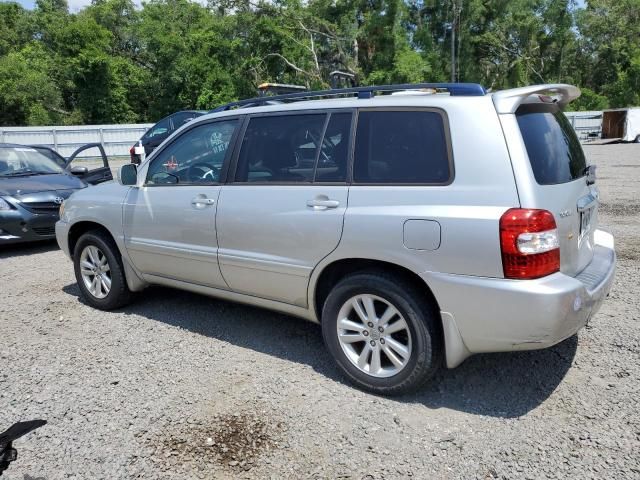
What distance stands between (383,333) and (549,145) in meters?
1.49

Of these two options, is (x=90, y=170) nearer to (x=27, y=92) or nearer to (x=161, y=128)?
(x=161, y=128)

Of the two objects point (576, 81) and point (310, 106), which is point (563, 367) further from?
point (576, 81)

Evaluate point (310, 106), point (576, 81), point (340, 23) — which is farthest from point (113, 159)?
point (576, 81)

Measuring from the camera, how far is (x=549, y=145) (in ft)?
10.3

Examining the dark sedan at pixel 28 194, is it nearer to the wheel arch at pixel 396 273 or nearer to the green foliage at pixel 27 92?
the wheel arch at pixel 396 273

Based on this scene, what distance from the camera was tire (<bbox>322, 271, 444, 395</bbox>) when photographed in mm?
3090

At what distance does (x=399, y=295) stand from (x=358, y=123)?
1.13 meters

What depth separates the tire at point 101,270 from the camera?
4812 mm

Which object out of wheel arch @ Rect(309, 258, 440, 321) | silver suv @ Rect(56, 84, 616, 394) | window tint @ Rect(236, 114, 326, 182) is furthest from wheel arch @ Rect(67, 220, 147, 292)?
wheel arch @ Rect(309, 258, 440, 321)

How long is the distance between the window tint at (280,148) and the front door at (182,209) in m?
0.22

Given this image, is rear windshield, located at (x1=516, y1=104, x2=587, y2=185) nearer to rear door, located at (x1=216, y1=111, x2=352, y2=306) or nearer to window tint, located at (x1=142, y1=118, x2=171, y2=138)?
rear door, located at (x1=216, y1=111, x2=352, y2=306)

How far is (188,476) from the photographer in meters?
2.68

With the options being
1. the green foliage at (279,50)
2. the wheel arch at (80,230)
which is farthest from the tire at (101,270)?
the green foliage at (279,50)

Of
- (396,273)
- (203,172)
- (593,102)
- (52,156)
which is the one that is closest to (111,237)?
(203,172)
